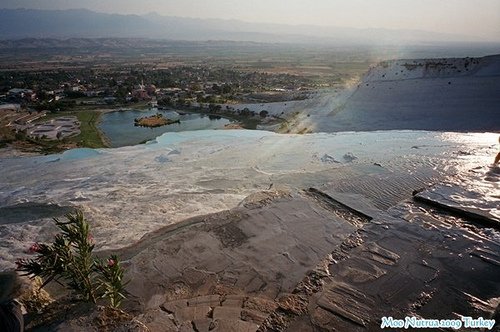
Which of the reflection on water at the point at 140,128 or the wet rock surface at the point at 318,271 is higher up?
the wet rock surface at the point at 318,271

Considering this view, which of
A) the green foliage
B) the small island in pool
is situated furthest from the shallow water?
the small island in pool

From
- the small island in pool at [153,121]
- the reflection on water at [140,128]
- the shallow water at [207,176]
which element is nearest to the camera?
the shallow water at [207,176]

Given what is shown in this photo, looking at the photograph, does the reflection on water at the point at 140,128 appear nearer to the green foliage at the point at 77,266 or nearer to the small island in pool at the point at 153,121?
the small island in pool at the point at 153,121

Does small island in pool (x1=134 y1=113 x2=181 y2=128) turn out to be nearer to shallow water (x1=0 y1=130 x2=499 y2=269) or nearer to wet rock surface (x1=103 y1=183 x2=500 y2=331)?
shallow water (x1=0 y1=130 x2=499 y2=269)

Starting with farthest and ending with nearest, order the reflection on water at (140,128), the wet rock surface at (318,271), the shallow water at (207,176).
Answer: the reflection on water at (140,128)
the shallow water at (207,176)
the wet rock surface at (318,271)

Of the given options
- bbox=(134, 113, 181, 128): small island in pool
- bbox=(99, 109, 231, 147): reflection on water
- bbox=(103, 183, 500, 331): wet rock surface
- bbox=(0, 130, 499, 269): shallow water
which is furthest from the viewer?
bbox=(134, 113, 181, 128): small island in pool

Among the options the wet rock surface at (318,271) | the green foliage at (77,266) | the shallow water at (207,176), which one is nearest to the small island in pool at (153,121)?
the shallow water at (207,176)

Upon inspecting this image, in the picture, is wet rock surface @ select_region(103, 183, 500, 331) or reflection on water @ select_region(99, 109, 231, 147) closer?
wet rock surface @ select_region(103, 183, 500, 331)

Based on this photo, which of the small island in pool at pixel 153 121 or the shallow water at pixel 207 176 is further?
the small island in pool at pixel 153 121

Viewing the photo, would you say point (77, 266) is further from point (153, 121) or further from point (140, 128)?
point (153, 121)
